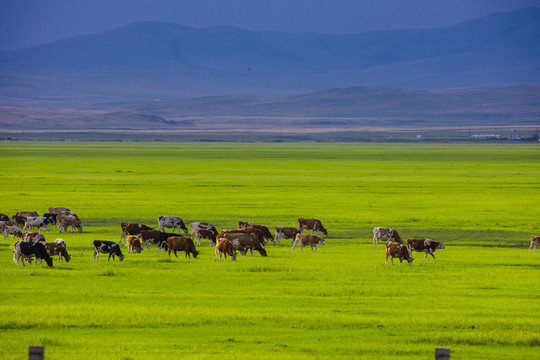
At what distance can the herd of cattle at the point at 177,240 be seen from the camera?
2055 cm

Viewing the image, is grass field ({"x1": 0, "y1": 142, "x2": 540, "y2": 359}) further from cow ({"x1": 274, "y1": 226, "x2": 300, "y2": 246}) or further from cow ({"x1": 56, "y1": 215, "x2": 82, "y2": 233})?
cow ({"x1": 56, "y1": 215, "x2": 82, "y2": 233})

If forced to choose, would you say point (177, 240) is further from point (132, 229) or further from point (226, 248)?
point (132, 229)

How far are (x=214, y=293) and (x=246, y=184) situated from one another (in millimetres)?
36580

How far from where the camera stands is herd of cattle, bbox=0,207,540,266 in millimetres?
20547

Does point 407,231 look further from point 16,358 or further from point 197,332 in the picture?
point 16,358

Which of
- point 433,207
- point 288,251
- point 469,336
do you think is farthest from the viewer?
point 433,207

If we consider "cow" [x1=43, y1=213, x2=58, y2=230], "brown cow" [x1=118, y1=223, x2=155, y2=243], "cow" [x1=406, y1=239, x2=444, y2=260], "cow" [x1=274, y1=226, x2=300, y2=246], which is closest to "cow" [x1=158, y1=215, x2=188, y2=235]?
"brown cow" [x1=118, y1=223, x2=155, y2=243]

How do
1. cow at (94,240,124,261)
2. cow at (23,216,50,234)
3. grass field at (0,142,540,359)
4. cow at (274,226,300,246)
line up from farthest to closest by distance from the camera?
cow at (23,216,50,234), cow at (274,226,300,246), cow at (94,240,124,261), grass field at (0,142,540,359)

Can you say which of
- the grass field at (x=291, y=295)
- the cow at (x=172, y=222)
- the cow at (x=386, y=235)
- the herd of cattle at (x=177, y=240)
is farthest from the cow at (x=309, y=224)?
the cow at (x=172, y=222)

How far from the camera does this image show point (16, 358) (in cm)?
1188

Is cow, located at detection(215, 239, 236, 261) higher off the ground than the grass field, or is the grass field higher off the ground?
cow, located at detection(215, 239, 236, 261)

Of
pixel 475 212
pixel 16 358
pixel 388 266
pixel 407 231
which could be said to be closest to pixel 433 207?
pixel 475 212

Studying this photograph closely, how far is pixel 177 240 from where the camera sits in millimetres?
21781

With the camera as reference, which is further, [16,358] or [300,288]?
[300,288]
